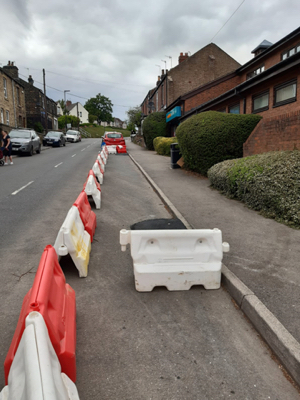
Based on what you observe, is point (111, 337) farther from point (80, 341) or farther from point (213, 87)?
point (213, 87)

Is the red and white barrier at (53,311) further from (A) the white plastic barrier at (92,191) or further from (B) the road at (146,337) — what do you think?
(A) the white plastic barrier at (92,191)

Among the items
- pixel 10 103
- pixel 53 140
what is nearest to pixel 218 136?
pixel 53 140

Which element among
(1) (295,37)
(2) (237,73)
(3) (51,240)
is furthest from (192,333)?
(2) (237,73)

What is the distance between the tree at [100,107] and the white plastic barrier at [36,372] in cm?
11192

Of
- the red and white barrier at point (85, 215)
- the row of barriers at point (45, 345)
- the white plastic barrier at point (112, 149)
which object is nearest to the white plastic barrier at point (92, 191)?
the red and white barrier at point (85, 215)

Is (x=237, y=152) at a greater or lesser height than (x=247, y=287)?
greater

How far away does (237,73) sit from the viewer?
22.2 metres

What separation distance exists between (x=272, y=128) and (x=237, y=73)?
1602cm

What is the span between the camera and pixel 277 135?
813cm

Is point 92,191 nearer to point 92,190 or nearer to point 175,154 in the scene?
point 92,190

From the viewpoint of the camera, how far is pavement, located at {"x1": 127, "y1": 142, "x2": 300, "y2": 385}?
108 inches

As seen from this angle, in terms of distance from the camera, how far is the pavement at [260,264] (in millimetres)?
2740

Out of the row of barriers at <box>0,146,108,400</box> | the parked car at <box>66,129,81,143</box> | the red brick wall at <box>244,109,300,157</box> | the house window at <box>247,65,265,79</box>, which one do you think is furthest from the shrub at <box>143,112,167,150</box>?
the row of barriers at <box>0,146,108,400</box>

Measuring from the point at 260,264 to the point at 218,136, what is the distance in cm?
743
